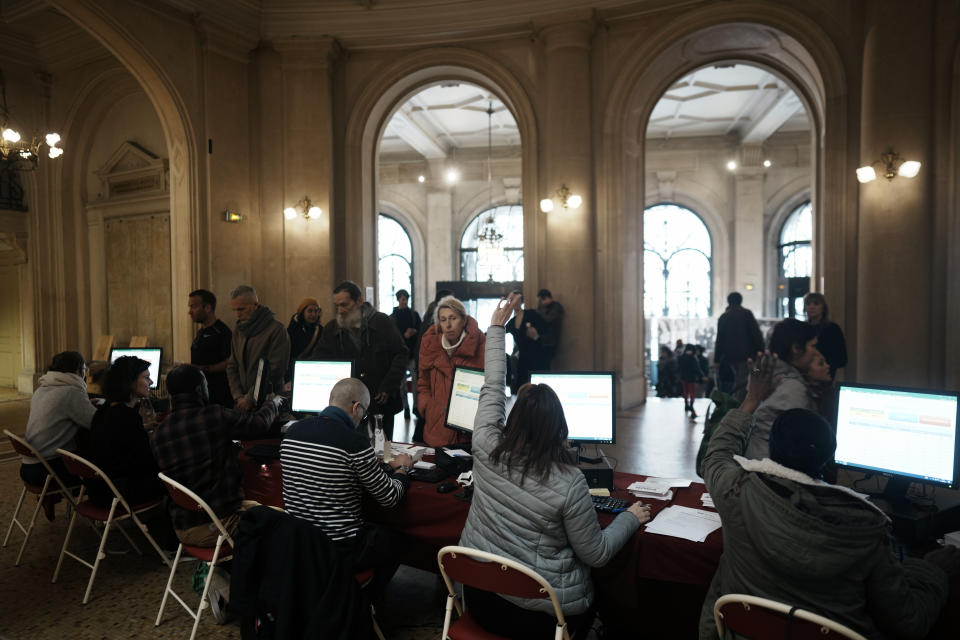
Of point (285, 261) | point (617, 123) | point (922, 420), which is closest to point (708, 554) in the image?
point (922, 420)

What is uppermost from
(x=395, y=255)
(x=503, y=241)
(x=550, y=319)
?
(x=503, y=241)

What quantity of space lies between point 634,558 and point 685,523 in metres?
0.27

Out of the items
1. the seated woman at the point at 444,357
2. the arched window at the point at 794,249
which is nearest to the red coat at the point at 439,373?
the seated woman at the point at 444,357

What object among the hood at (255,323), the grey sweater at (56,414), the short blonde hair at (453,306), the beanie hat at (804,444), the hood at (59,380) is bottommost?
the grey sweater at (56,414)

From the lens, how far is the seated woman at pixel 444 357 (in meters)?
3.64

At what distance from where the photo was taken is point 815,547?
156cm

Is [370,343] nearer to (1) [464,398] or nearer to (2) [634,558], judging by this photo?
(1) [464,398]

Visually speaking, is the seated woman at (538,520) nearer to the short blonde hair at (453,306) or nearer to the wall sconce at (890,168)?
the short blonde hair at (453,306)

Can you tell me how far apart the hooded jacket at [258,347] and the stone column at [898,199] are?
5.89 meters

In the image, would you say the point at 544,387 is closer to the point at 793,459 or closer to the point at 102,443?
the point at 793,459

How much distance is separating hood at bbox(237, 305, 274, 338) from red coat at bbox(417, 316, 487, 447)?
1.46 m

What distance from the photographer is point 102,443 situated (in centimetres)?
341

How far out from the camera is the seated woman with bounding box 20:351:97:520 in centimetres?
382

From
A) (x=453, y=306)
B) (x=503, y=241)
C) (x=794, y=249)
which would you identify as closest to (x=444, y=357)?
(x=453, y=306)
